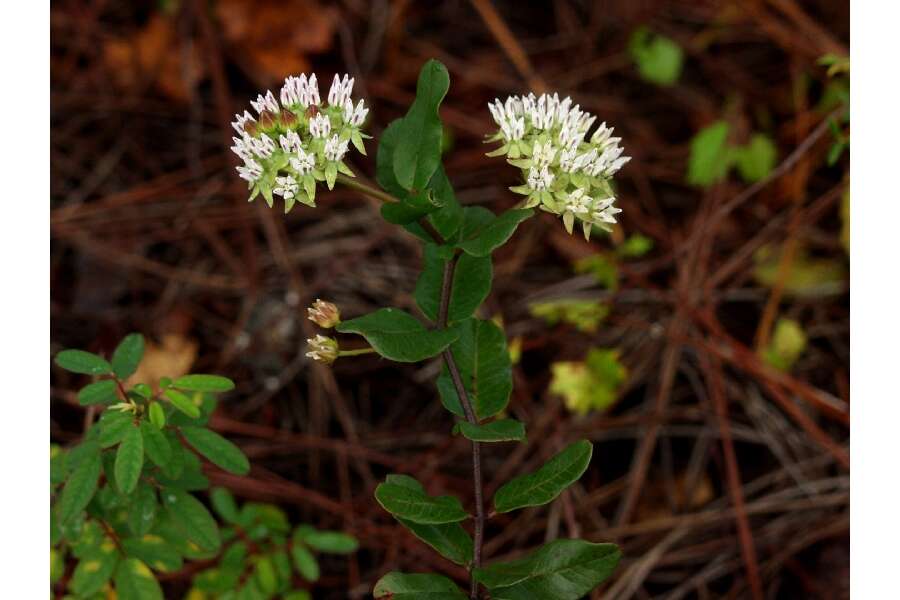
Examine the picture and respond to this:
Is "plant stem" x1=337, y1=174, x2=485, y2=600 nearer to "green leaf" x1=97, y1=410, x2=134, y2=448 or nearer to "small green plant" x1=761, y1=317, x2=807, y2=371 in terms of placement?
"green leaf" x1=97, y1=410, x2=134, y2=448

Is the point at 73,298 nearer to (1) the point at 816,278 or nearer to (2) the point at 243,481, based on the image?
(2) the point at 243,481

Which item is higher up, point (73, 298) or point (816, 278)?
point (73, 298)

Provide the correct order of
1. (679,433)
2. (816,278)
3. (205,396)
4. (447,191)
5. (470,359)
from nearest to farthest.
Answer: (447,191) < (470,359) < (205,396) < (679,433) < (816,278)

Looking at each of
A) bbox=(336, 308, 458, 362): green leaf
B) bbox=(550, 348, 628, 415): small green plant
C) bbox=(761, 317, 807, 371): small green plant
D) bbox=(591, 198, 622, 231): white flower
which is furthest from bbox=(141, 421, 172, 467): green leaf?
bbox=(761, 317, 807, 371): small green plant

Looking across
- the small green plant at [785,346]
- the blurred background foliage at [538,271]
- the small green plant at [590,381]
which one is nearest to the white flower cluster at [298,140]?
the blurred background foliage at [538,271]

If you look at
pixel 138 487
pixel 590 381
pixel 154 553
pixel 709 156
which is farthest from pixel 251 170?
pixel 709 156

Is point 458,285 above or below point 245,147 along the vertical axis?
below

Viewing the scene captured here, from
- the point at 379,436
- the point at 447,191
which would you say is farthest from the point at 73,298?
the point at 447,191

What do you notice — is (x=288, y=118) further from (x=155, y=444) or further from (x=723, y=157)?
(x=723, y=157)
